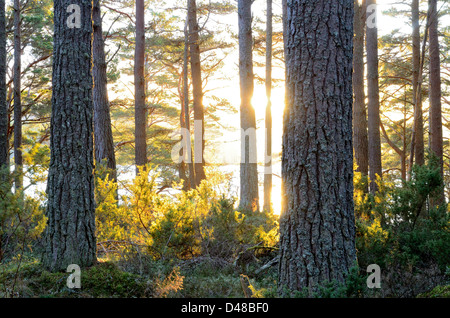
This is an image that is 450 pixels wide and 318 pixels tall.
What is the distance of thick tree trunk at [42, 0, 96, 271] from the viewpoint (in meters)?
3.58

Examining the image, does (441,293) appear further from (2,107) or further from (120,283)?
(2,107)

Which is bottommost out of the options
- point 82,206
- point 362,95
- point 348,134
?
point 82,206

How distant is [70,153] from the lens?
3.62m

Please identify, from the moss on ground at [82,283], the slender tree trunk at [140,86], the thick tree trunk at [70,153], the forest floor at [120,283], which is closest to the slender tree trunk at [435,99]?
the slender tree trunk at [140,86]

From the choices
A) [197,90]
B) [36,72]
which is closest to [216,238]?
[197,90]

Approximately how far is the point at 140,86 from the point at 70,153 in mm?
7135

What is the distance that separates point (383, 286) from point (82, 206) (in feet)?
9.80

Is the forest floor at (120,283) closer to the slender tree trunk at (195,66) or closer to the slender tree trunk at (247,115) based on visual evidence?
the slender tree trunk at (247,115)

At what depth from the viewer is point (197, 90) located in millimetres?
12625

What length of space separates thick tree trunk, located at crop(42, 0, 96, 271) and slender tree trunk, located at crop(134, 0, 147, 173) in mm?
6748

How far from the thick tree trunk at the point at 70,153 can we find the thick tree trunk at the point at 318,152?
1.99 meters

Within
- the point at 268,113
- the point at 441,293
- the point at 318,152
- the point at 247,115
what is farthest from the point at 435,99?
the point at 318,152

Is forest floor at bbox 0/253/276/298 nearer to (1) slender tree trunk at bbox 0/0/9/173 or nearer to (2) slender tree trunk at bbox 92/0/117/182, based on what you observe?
(1) slender tree trunk at bbox 0/0/9/173
